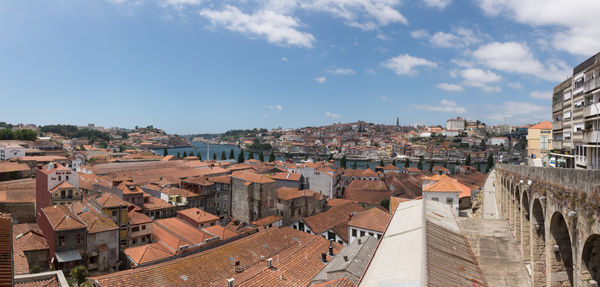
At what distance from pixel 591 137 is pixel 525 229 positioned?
5538 mm

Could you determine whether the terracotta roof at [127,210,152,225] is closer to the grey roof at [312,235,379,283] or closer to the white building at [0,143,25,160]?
the grey roof at [312,235,379,283]

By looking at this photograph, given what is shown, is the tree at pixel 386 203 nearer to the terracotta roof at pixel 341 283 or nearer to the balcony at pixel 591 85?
the balcony at pixel 591 85

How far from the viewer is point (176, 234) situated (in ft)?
65.2

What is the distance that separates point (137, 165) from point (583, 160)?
1758 inches

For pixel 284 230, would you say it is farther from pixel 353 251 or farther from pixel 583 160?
pixel 583 160

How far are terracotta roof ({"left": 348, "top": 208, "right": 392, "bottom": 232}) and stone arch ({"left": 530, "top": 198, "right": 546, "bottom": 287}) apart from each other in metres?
10.0

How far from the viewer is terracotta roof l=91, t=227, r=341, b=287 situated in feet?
43.7

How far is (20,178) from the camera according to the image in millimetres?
32094

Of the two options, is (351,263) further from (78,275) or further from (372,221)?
(78,275)

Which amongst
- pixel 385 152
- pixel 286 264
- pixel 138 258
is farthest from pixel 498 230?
pixel 385 152

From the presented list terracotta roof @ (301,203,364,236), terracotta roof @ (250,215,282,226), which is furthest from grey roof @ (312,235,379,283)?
terracotta roof @ (250,215,282,226)

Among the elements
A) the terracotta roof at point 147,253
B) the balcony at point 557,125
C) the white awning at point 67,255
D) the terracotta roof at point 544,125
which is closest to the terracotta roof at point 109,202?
the terracotta roof at point 147,253

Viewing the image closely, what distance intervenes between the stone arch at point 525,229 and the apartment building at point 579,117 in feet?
12.3

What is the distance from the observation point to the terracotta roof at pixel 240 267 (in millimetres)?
13312
